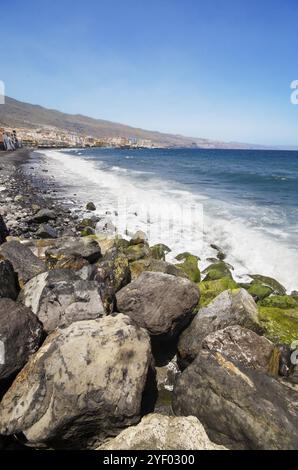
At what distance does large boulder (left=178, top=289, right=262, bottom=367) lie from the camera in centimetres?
573

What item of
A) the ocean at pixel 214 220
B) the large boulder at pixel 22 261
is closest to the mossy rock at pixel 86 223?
the ocean at pixel 214 220

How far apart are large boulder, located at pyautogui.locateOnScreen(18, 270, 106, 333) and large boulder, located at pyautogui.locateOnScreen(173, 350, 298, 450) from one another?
1.75m

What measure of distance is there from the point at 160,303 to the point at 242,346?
1582 mm

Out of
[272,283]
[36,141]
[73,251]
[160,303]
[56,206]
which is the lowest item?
[36,141]

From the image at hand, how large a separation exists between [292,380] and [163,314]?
2.30m

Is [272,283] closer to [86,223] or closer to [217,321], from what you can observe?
[217,321]

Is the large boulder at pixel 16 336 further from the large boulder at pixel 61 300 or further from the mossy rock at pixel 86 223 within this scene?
the mossy rock at pixel 86 223

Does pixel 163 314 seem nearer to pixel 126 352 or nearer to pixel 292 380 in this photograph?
pixel 126 352

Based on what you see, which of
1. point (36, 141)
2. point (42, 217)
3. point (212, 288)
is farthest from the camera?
point (36, 141)

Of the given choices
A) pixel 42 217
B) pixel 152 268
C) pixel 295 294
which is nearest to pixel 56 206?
pixel 42 217

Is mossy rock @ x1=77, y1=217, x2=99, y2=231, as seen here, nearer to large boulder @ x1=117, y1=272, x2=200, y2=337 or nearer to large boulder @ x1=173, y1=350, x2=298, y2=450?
large boulder @ x1=117, y1=272, x2=200, y2=337

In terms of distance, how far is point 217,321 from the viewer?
5859 millimetres

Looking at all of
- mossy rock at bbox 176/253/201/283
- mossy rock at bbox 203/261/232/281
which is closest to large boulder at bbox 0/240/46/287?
mossy rock at bbox 176/253/201/283
